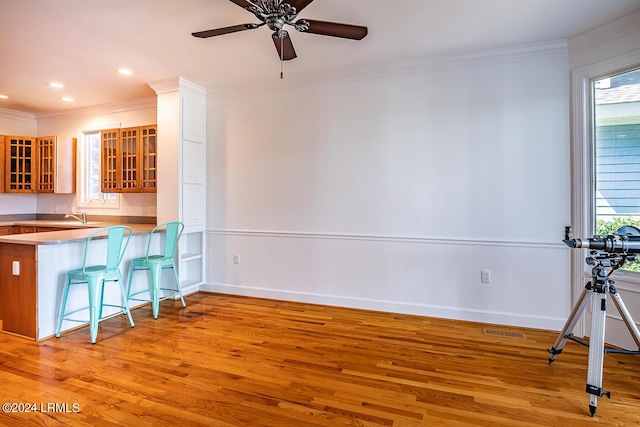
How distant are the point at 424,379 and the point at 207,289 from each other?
3.17 m

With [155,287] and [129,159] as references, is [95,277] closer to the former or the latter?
[155,287]

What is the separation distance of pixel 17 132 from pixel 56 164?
3.85ft

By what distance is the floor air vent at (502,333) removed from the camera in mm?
3054

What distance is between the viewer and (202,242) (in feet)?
14.9

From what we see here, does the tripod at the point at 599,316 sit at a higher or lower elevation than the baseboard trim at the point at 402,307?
higher

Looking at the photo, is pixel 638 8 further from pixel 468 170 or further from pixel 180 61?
pixel 180 61

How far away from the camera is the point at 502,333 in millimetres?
3129

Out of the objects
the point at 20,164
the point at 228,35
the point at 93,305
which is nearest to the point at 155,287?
the point at 93,305

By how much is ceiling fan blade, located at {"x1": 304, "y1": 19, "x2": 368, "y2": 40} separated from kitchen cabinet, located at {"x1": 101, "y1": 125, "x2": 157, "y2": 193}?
297 cm

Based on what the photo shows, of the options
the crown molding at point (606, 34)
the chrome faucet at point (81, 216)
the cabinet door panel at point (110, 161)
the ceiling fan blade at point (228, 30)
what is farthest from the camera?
the chrome faucet at point (81, 216)

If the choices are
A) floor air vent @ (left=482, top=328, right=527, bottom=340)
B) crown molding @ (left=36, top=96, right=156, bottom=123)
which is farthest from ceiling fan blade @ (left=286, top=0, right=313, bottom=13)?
crown molding @ (left=36, top=96, right=156, bottom=123)

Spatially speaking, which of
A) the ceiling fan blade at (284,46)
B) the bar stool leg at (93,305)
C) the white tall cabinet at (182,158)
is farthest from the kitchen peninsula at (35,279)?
the ceiling fan blade at (284,46)

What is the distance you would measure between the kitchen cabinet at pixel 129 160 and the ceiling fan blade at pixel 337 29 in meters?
2.97

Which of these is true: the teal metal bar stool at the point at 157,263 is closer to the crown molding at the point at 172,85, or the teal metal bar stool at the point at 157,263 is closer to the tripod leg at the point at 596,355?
the crown molding at the point at 172,85
